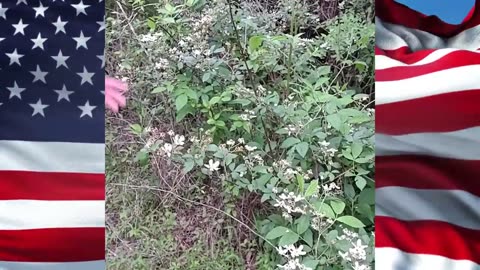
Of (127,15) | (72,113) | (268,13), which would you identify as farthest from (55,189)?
(268,13)

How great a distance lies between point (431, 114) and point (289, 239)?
0.52 m

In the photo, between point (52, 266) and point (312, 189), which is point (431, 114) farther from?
point (52, 266)

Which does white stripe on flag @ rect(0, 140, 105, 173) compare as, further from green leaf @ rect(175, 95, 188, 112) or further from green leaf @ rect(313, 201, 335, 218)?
green leaf @ rect(313, 201, 335, 218)

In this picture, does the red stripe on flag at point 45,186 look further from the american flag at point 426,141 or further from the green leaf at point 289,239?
the american flag at point 426,141

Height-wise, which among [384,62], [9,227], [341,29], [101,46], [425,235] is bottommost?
[425,235]

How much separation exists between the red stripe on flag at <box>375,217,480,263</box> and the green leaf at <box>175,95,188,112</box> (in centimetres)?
68

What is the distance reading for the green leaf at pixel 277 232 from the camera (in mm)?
1721

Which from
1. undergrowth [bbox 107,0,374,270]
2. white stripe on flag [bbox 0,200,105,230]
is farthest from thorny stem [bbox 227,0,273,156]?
white stripe on flag [bbox 0,200,105,230]

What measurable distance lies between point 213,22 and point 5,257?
36.6 inches

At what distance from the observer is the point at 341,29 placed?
1.92 m

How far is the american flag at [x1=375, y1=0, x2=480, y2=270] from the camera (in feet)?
4.92

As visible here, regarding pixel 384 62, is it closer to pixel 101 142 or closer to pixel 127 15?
pixel 101 142

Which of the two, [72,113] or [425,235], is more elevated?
[72,113]

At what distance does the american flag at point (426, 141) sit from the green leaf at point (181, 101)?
0.60 metres
